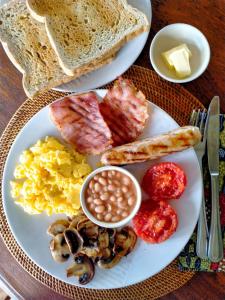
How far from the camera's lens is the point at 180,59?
6.52ft

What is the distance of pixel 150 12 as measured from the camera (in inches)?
81.0

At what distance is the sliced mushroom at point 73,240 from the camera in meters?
1.96

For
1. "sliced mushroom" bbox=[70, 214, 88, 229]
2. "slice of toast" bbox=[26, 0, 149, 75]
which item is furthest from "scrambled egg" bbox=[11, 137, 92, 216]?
"slice of toast" bbox=[26, 0, 149, 75]

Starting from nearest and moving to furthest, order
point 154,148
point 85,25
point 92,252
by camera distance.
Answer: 1. point 154,148
2. point 92,252
3. point 85,25

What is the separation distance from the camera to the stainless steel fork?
1997mm

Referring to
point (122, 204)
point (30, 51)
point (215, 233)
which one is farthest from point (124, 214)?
point (30, 51)

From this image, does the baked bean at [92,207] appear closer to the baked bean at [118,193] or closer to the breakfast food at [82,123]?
the baked bean at [118,193]

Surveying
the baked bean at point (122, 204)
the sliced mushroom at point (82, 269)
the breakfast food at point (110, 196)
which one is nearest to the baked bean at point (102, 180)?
the breakfast food at point (110, 196)

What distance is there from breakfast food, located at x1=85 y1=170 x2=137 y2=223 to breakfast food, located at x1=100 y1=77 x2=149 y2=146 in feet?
0.60

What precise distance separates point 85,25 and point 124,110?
0.42 metres

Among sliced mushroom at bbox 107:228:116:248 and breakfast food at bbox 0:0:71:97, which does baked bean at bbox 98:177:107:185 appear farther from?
breakfast food at bbox 0:0:71:97

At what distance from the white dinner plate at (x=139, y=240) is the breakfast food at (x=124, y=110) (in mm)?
43

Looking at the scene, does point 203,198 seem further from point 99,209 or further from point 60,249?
point 60,249

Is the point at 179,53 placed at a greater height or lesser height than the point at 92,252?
greater
